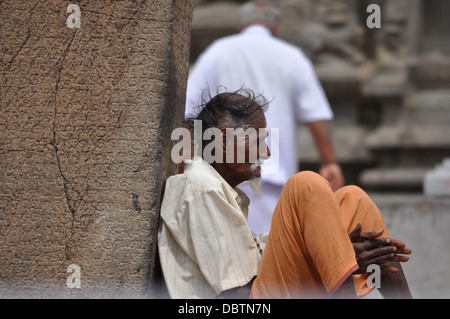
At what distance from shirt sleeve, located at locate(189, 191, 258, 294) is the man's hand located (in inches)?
15.0

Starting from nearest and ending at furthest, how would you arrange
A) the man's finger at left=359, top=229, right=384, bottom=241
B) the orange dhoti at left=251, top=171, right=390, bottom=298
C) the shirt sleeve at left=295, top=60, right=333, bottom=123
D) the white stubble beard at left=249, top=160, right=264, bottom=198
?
the orange dhoti at left=251, top=171, right=390, bottom=298
the man's finger at left=359, top=229, right=384, bottom=241
the white stubble beard at left=249, top=160, right=264, bottom=198
the shirt sleeve at left=295, top=60, right=333, bottom=123

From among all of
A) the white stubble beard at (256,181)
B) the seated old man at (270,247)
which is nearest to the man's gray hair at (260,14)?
the white stubble beard at (256,181)

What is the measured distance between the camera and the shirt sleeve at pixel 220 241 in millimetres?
2689

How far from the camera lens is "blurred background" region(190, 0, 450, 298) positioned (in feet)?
21.5

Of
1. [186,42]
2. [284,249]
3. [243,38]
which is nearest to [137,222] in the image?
[284,249]

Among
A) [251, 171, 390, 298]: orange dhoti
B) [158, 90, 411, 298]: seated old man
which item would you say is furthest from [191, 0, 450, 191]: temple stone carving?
[251, 171, 390, 298]: orange dhoti

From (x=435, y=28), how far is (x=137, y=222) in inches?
197

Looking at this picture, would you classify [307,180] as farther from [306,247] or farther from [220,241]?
[220,241]

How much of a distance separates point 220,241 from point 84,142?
0.63m

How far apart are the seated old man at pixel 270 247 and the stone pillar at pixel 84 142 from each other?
0.12 meters

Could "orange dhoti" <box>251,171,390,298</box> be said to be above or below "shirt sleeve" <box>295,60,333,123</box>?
below

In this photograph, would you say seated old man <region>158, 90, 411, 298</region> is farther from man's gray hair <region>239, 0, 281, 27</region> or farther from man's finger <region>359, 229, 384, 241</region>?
man's gray hair <region>239, 0, 281, 27</region>

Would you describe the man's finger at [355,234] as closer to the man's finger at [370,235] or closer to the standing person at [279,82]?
the man's finger at [370,235]
